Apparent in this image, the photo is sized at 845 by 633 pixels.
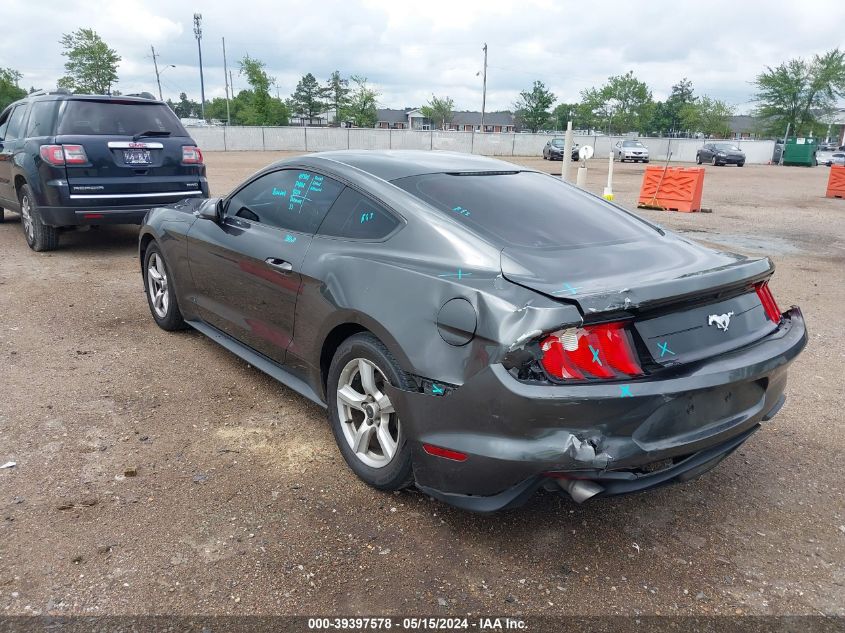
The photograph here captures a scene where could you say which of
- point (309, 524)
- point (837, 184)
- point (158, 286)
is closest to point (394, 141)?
point (837, 184)

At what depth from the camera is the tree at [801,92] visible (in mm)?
62219

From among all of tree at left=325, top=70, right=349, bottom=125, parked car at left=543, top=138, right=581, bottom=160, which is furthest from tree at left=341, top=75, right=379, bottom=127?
parked car at left=543, top=138, right=581, bottom=160

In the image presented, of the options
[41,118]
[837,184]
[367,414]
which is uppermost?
[41,118]

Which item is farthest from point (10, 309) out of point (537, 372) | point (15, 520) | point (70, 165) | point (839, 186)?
point (839, 186)

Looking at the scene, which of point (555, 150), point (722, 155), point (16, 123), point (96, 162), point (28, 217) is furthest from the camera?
point (722, 155)

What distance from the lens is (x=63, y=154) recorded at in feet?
24.5

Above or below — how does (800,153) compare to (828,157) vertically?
above

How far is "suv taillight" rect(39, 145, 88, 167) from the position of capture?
24.5 feet

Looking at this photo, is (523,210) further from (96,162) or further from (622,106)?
(622,106)

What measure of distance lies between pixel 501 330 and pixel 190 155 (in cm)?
699

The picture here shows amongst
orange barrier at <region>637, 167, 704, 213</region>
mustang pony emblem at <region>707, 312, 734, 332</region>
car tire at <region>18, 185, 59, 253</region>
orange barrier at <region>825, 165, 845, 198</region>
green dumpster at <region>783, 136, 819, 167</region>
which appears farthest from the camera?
green dumpster at <region>783, 136, 819, 167</region>

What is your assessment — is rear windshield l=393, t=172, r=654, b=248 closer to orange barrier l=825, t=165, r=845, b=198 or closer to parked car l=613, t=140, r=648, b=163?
orange barrier l=825, t=165, r=845, b=198

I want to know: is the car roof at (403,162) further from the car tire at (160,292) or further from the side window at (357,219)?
the car tire at (160,292)

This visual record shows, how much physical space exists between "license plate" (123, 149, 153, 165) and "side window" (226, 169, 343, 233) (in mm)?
4104
